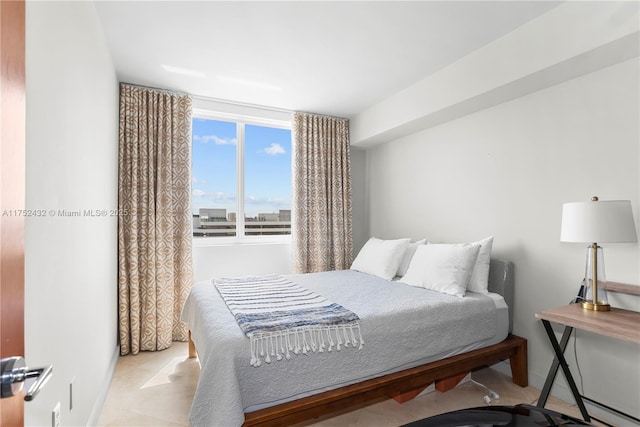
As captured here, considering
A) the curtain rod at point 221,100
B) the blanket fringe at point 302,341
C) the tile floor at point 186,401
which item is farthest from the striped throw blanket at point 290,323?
the curtain rod at point 221,100

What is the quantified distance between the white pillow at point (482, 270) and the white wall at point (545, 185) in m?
0.22

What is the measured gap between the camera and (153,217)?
10.8 ft

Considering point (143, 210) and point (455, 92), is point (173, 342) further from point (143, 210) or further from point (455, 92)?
point (455, 92)

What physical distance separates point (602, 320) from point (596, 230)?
0.50m

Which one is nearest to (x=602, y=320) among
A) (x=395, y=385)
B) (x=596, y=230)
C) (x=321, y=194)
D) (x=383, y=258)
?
(x=596, y=230)

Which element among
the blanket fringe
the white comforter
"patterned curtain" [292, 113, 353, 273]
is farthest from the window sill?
the blanket fringe

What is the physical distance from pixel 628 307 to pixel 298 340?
6.84ft

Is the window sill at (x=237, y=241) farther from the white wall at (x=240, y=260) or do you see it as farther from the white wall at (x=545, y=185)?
the white wall at (x=545, y=185)

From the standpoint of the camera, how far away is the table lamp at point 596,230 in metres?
1.86

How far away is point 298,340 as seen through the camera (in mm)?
1805

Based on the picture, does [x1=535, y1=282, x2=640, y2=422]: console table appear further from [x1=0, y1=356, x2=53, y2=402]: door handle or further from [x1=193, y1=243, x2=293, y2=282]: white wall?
[x1=193, y1=243, x2=293, y2=282]: white wall

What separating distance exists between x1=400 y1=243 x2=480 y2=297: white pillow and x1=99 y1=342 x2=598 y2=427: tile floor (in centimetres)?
77

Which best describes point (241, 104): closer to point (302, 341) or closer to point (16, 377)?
point (302, 341)

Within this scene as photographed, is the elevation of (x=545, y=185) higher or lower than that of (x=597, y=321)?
higher
